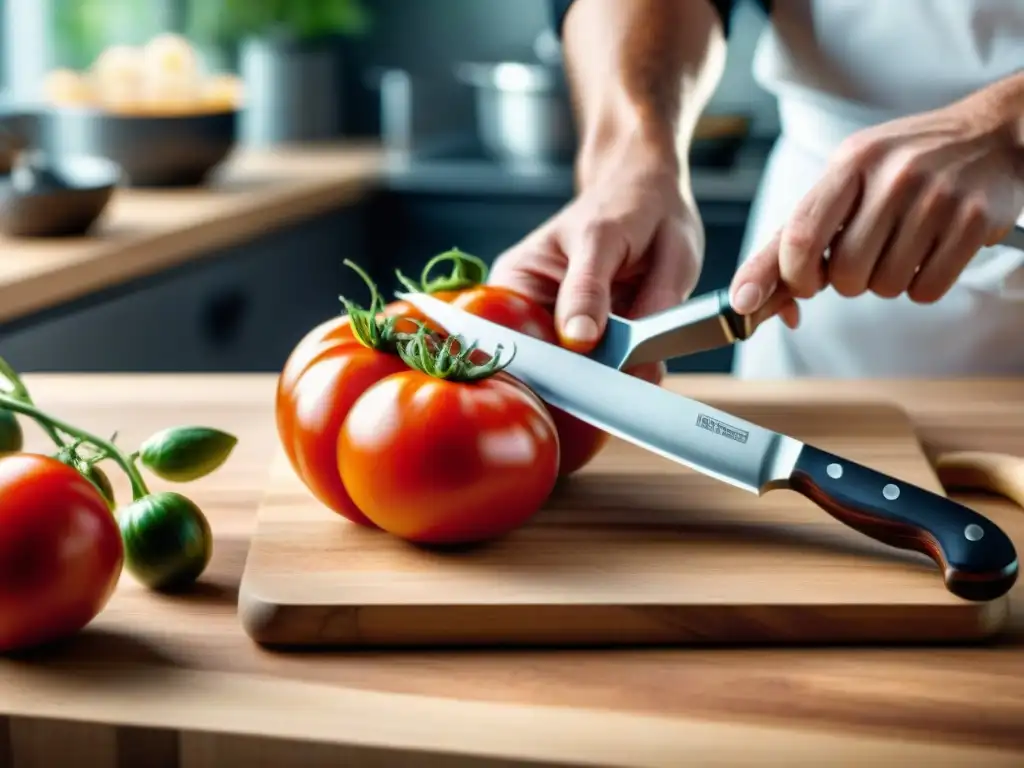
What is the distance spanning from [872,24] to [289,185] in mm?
1172

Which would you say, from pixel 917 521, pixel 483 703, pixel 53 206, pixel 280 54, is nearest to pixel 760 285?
pixel 917 521

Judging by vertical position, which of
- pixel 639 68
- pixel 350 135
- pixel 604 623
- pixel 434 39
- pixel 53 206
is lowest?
pixel 350 135

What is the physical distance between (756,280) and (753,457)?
149 mm

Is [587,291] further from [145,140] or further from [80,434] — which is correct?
[145,140]

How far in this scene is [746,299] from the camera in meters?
0.87

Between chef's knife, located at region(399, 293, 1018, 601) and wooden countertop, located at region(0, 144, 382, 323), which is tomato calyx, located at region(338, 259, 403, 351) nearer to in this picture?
chef's knife, located at region(399, 293, 1018, 601)

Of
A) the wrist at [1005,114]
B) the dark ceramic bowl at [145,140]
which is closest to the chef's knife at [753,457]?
the wrist at [1005,114]

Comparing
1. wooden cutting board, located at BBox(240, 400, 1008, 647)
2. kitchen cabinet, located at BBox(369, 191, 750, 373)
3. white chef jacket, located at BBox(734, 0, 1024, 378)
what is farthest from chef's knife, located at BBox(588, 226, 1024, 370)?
kitchen cabinet, located at BBox(369, 191, 750, 373)

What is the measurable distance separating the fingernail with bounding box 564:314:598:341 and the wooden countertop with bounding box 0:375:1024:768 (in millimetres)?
251

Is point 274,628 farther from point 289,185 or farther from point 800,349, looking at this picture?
point 289,185

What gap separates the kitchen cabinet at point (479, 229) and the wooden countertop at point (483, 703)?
1.48 m

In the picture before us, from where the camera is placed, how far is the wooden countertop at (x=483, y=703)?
1.95 ft

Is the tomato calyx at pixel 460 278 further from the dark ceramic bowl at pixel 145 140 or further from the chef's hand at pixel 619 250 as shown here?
the dark ceramic bowl at pixel 145 140

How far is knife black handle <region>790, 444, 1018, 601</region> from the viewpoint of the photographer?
0.69 m
